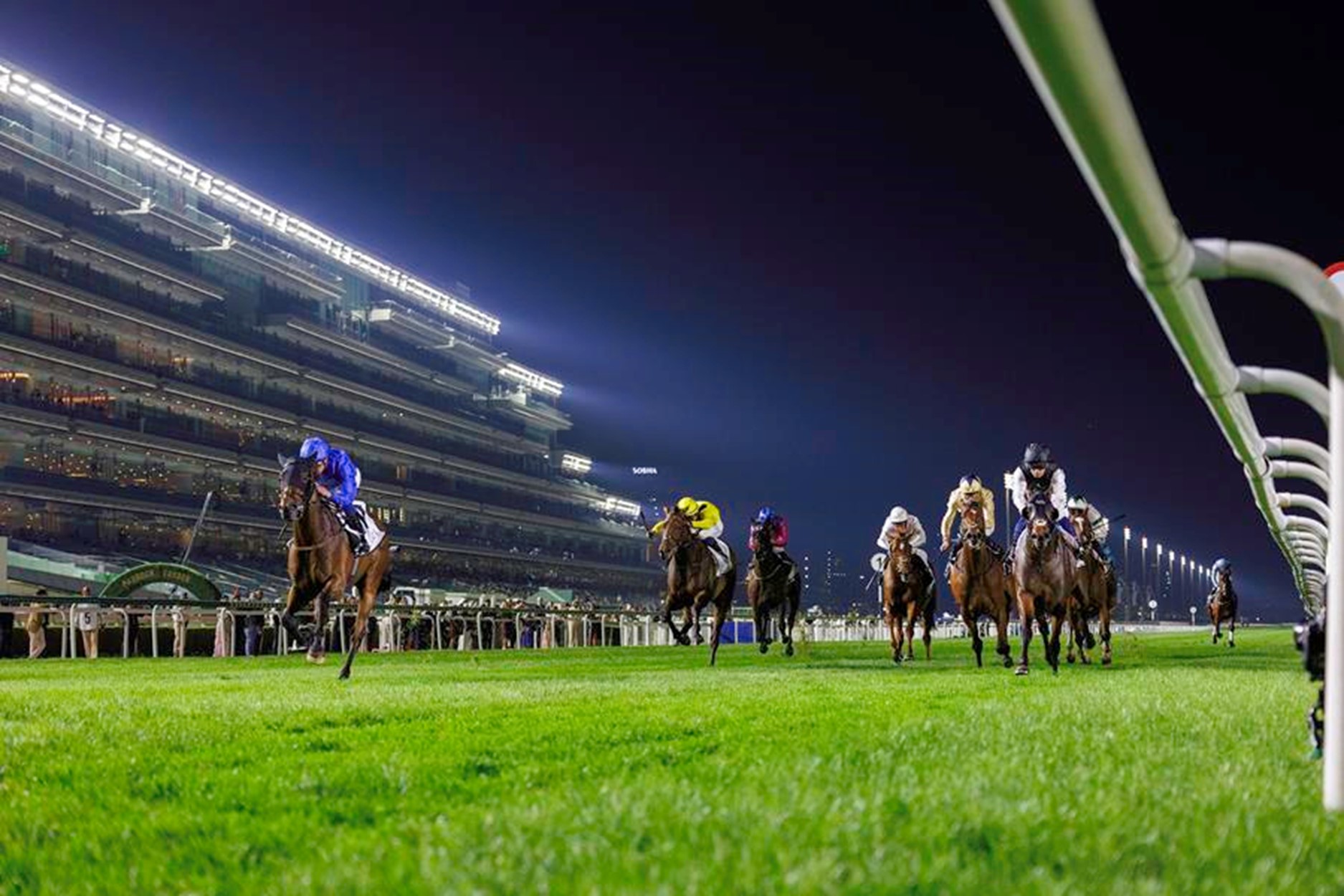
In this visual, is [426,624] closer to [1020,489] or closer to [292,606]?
[292,606]

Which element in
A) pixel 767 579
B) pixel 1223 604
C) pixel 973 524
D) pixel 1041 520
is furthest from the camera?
pixel 1223 604

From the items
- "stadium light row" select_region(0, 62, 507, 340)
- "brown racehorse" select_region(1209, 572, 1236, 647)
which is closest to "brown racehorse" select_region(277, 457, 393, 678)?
"brown racehorse" select_region(1209, 572, 1236, 647)

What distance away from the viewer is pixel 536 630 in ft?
156

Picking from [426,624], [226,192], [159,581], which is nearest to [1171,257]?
[159,581]

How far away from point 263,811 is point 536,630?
142 feet

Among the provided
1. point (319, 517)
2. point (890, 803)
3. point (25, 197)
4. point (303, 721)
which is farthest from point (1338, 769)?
point (25, 197)

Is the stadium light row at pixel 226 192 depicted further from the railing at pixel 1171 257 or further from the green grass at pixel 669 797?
the railing at pixel 1171 257

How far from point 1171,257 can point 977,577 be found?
1556 centimetres

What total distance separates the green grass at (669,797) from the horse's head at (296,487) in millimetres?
5353

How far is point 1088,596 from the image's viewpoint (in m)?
20.5

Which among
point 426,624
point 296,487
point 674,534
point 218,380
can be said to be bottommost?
point 426,624

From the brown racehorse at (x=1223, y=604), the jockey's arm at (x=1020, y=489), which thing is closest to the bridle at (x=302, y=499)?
the jockey's arm at (x=1020, y=489)

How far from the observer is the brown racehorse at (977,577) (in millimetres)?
18750

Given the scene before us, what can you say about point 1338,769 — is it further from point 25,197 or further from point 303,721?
point 25,197
